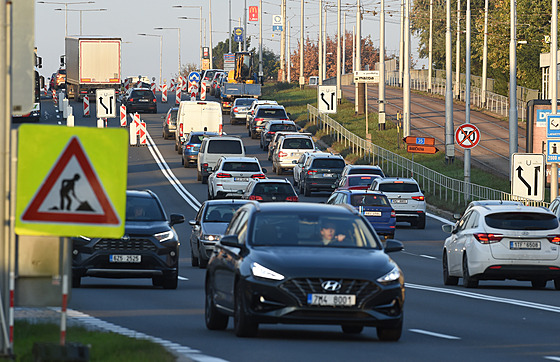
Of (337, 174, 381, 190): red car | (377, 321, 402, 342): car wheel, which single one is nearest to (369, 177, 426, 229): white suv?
(337, 174, 381, 190): red car

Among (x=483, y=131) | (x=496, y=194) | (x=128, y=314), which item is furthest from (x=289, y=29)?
(x=128, y=314)

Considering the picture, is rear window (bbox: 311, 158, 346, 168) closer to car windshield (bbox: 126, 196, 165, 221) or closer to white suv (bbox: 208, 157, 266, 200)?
white suv (bbox: 208, 157, 266, 200)

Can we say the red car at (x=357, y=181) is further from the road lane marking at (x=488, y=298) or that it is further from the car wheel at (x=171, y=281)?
the car wheel at (x=171, y=281)

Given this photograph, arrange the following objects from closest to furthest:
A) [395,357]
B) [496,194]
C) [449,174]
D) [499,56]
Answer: [395,357] → [496,194] → [449,174] → [499,56]


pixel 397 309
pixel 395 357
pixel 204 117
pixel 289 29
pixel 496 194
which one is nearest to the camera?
pixel 395 357

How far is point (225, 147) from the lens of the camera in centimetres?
5538

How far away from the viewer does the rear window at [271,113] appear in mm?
76438

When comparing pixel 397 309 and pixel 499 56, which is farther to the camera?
pixel 499 56

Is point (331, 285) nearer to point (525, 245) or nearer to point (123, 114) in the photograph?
point (525, 245)

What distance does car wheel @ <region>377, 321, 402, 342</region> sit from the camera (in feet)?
46.6

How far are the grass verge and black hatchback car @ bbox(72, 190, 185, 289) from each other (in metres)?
7.99

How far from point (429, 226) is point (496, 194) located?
641cm

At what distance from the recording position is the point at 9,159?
433 inches

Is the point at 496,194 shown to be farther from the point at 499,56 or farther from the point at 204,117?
the point at 499,56
